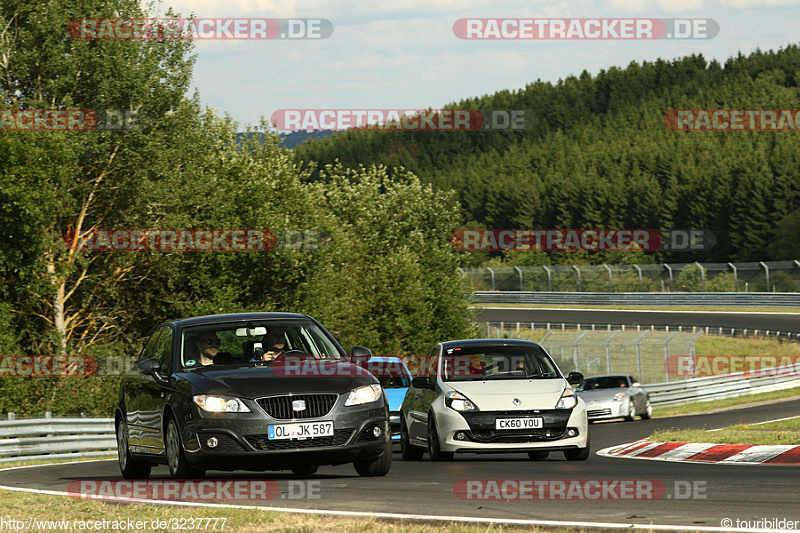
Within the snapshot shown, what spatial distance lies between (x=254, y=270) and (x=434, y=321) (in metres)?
19.5

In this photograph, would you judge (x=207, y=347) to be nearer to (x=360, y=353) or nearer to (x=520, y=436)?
(x=360, y=353)

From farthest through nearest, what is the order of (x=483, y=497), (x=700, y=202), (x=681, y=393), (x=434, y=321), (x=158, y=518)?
(x=700, y=202) → (x=434, y=321) → (x=681, y=393) → (x=483, y=497) → (x=158, y=518)

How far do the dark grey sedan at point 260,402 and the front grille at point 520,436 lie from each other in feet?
8.03

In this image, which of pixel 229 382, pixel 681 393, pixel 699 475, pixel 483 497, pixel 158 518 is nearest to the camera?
pixel 158 518

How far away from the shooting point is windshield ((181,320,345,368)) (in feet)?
37.2

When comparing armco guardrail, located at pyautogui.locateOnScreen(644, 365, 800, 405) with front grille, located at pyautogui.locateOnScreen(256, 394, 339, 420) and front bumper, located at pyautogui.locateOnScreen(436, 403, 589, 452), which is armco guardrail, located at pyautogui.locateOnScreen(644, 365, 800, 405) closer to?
front bumper, located at pyautogui.locateOnScreen(436, 403, 589, 452)

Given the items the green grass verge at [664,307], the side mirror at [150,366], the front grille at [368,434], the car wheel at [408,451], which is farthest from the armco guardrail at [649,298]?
the front grille at [368,434]

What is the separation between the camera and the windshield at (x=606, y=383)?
30.2 metres

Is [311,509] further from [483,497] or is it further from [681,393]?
[681,393]

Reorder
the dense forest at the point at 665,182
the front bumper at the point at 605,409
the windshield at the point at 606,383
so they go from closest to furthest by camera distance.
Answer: the front bumper at the point at 605,409 → the windshield at the point at 606,383 → the dense forest at the point at 665,182

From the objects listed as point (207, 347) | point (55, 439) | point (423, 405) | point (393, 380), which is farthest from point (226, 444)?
point (55, 439)

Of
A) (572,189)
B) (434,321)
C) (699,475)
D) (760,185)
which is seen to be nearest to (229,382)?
(699,475)

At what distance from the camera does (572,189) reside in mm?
160875

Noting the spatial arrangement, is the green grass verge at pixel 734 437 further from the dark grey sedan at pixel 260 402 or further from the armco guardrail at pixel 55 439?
the armco guardrail at pixel 55 439
